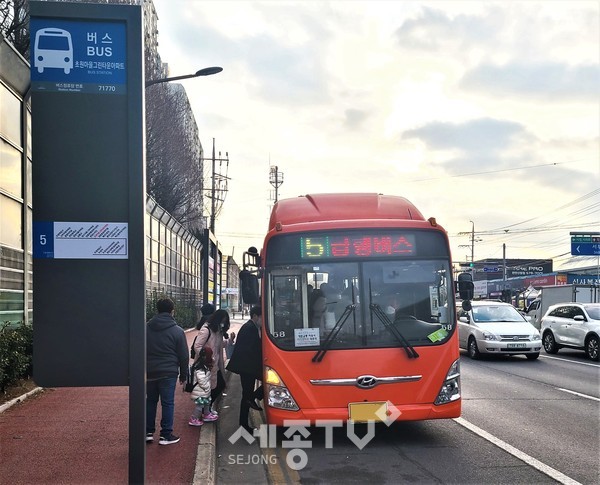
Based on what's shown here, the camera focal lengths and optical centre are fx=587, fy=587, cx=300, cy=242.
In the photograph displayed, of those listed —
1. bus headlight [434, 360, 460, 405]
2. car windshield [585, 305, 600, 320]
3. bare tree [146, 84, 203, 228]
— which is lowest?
bus headlight [434, 360, 460, 405]

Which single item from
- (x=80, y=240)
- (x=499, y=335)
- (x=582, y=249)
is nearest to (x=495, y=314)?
(x=499, y=335)

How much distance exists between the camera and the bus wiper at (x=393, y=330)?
23.4ft

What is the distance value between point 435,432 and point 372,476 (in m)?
2.23

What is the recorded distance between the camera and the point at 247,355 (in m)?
7.92

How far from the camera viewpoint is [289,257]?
7.56 meters

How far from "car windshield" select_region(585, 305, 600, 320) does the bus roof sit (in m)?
12.3

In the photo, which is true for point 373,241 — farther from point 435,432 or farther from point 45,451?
point 45,451

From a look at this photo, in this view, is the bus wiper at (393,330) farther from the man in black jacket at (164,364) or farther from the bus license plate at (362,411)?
the man in black jacket at (164,364)

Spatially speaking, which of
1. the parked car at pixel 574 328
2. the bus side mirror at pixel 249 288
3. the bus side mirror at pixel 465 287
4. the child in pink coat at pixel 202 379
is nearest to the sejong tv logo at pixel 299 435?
the child in pink coat at pixel 202 379

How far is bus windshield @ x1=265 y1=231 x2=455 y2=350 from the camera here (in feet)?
23.8

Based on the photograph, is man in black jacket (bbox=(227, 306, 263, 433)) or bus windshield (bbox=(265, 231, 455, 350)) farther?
Result: man in black jacket (bbox=(227, 306, 263, 433))

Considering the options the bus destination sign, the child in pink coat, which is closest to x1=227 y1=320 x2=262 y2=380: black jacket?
the child in pink coat

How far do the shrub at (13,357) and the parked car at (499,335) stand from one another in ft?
35.9

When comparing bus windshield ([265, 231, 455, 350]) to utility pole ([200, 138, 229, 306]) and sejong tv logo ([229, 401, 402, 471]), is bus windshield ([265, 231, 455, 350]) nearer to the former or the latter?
sejong tv logo ([229, 401, 402, 471])
